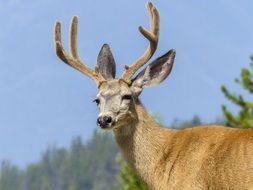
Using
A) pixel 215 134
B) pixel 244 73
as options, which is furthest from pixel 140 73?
pixel 244 73

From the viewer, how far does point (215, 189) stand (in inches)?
448

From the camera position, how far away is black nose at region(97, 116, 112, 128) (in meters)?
12.2

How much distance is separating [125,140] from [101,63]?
1232 millimetres

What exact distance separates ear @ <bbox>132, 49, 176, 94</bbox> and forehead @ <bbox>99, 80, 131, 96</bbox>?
0.61ft

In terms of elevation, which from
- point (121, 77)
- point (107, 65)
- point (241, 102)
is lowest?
point (241, 102)

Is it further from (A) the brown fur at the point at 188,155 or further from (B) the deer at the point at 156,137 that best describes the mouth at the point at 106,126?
(A) the brown fur at the point at 188,155

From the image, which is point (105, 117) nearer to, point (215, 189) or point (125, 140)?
point (125, 140)

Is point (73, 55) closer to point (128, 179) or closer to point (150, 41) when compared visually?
point (150, 41)

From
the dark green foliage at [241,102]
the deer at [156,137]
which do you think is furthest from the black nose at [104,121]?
the dark green foliage at [241,102]

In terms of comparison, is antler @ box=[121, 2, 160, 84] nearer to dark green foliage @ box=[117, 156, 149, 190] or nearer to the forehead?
the forehead

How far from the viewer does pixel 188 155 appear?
11953 mm

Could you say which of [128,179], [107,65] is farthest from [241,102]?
[107,65]

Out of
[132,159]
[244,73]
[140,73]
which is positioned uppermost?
Answer: [140,73]

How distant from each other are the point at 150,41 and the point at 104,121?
136cm
